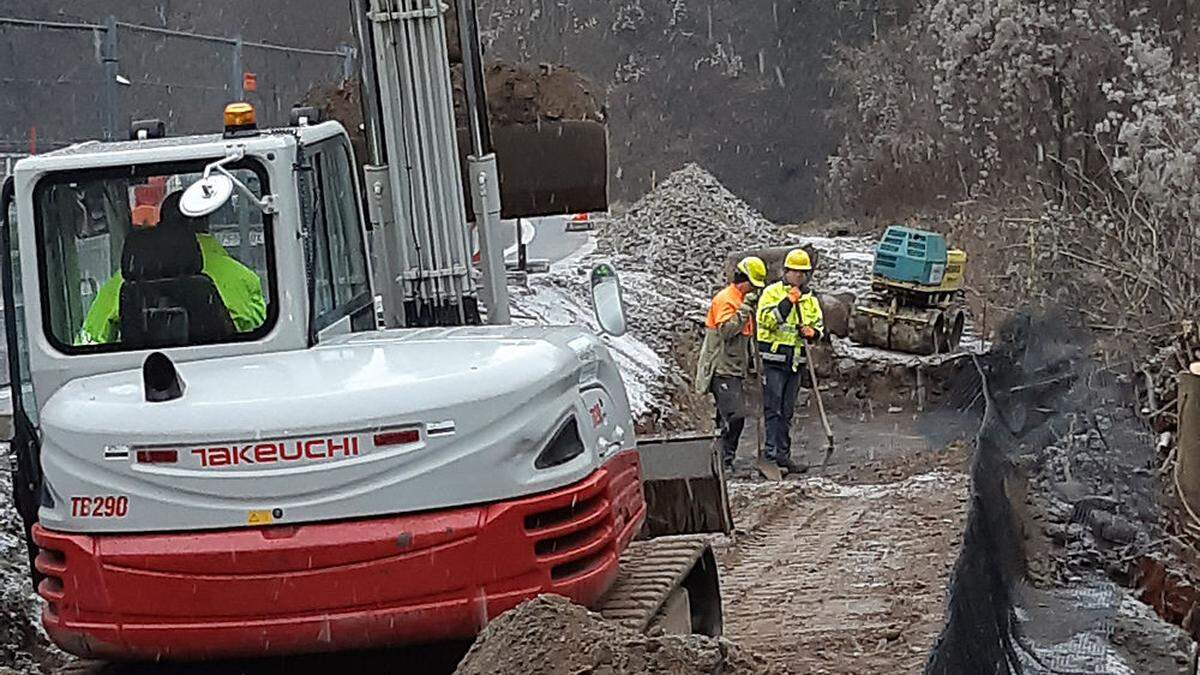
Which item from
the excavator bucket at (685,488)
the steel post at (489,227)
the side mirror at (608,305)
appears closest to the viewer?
the side mirror at (608,305)

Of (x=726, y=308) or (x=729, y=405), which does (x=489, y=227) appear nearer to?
(x=726, y=308)

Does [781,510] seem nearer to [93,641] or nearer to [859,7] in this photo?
[93,641]

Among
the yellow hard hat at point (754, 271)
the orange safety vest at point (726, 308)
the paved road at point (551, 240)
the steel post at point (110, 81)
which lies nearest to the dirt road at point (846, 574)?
the orange safety vest at point (726, 308)

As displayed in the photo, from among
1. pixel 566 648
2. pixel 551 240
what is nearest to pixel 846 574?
pixel 566 648

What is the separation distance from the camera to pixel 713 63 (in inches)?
2164

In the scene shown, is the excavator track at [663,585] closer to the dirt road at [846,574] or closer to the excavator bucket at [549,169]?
the dirt road at [846,574]

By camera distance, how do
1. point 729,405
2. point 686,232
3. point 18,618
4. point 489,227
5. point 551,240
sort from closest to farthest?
point 489,227
point 18,618
point 729,405
point 686,232
point 551,240

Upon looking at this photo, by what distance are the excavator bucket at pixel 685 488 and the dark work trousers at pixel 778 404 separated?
254 inches

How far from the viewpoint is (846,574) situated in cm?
1087

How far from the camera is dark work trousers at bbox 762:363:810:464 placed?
14.9 m

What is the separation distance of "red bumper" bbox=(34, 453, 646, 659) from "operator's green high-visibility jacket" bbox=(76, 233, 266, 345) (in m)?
0.94

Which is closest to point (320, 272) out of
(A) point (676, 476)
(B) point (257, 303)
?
(B) point (257, 303)

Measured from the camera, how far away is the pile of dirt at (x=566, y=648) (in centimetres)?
500

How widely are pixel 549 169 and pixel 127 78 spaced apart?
41.8ft
